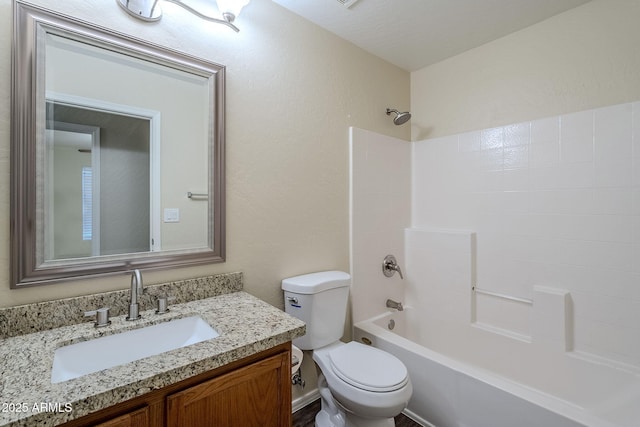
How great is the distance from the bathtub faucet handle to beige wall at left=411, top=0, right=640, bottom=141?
1059 mm

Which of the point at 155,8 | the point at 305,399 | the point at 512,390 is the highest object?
the point at 155,8

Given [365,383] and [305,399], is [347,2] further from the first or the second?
[305,399]

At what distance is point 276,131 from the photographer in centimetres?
165

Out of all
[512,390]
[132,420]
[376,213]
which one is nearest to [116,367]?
[132,420]

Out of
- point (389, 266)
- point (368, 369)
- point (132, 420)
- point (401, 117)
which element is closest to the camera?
point (132, 420)

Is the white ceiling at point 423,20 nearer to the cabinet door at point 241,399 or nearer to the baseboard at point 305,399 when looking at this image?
the cabinet door at point 241,399

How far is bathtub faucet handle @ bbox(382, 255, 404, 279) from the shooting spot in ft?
7.38

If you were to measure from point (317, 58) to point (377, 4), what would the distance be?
44 centimetres

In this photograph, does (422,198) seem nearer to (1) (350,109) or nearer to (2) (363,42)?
(1) (350,109)

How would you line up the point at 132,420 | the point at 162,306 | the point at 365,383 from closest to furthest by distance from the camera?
the point at 132,420 < the point at 162,306 < the point at 365,383

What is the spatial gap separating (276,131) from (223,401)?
1287mm

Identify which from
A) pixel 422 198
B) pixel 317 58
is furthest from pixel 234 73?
pixel 422 198

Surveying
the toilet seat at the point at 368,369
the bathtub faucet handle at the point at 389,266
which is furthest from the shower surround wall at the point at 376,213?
the toilet seat at the point at 368,369

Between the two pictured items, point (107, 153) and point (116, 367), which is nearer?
point (116, 367)
